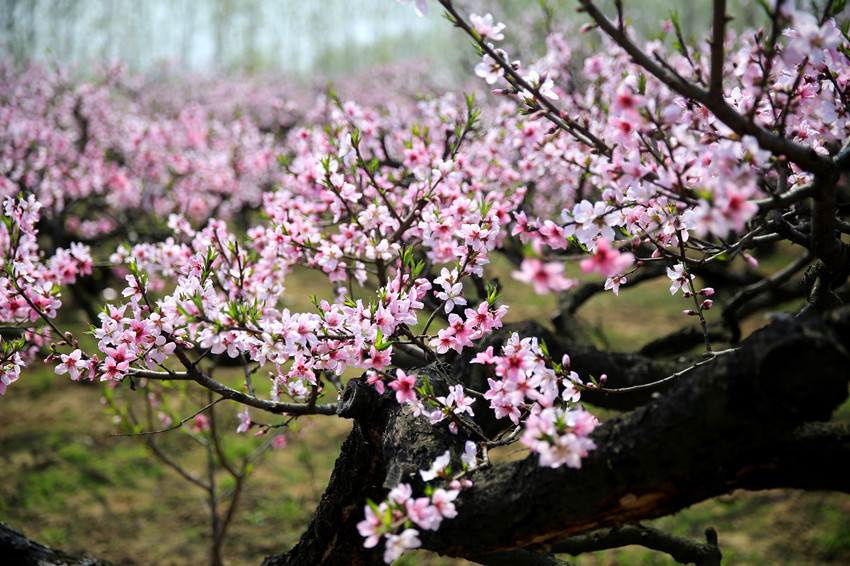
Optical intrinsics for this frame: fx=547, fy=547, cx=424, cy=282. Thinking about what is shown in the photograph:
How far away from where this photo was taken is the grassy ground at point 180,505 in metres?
4.63

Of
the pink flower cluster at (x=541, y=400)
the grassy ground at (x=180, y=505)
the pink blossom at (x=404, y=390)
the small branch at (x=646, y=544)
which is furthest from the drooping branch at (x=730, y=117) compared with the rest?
the grassy ground at (x=180, y=505)

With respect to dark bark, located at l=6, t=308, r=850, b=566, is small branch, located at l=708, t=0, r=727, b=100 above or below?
above

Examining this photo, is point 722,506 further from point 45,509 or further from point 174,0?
point 174,0

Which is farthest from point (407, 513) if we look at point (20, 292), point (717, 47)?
point (20, 292)

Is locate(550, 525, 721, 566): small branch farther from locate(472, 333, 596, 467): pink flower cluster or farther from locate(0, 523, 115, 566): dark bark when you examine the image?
locate(0, 523, 115, 566): dark bark

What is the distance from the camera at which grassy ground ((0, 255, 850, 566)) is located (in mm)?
4629

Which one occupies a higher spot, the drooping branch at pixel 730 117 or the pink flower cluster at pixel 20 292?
the pink flower cluster at pixel 20 292

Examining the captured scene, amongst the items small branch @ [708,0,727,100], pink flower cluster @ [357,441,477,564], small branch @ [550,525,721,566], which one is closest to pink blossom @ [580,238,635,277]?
small branch @ [708,0,727,100]

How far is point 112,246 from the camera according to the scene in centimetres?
869

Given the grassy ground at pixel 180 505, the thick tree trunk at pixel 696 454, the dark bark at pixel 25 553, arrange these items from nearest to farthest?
the thick tree trunk at pixel 696 454, the dark bark at pixel 25 553, the grassy ground at pixel 180 505

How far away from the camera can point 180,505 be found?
5320 mm

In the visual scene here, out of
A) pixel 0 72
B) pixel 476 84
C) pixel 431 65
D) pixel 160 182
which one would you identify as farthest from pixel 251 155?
pixel 431 65

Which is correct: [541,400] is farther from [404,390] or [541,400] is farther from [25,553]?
[25,553]

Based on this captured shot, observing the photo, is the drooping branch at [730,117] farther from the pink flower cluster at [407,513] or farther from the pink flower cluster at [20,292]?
the pink flower cluster at [20,292]
